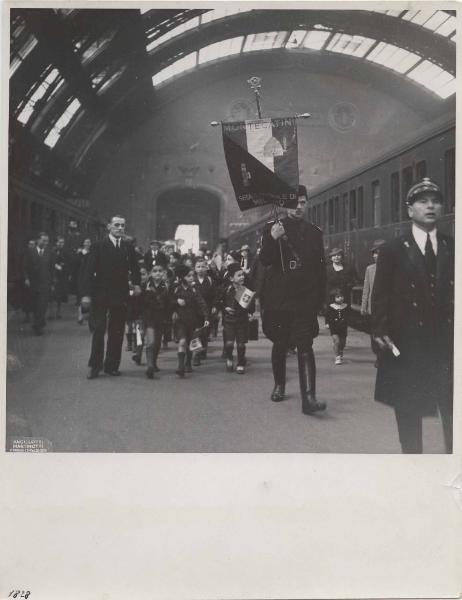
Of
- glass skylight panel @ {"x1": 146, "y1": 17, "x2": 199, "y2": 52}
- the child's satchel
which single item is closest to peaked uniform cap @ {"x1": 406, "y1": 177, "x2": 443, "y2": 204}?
glass skylight panel @ {"x1": 146, "y1": 17, "x2": 199, "y2": 52}

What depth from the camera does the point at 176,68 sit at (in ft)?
13.1

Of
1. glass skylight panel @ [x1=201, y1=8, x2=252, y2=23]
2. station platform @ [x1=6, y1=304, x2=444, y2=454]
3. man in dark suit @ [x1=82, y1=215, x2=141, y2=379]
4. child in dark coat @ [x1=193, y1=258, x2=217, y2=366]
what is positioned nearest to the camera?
station platform @ [x1=6, y1=304, x2=444, y2=454]

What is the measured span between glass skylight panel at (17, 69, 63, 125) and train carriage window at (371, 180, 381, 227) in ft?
9.33

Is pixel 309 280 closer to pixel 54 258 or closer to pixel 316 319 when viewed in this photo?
pixel 316 319

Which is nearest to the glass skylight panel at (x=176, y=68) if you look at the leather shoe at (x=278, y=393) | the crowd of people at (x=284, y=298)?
the crowd of people at (x=284, y=298)

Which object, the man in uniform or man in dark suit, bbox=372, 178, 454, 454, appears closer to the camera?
man in dark suit, bbox=372, 178, 454, 454

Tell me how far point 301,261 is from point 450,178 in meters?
1.14

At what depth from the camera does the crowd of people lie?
121 inches

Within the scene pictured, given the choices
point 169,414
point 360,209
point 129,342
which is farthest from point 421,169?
point 129,342

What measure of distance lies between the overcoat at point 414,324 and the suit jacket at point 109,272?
240 cm

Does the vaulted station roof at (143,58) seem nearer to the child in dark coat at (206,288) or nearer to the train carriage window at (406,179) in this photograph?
the train carriage window at (406,179)

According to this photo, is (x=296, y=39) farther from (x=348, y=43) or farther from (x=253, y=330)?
(x=253, y=330)

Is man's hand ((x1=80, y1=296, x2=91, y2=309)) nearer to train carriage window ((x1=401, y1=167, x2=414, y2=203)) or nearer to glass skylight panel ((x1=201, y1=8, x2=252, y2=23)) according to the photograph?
glass skylight panel ((x1=201, y1=8, x2=252, y2=23))

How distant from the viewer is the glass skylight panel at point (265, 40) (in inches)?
137
